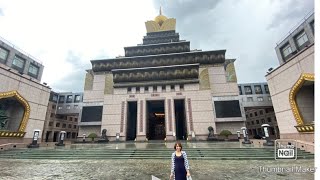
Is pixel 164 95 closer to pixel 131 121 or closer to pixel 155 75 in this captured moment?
pixel 155 75

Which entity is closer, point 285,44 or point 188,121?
point 188,121

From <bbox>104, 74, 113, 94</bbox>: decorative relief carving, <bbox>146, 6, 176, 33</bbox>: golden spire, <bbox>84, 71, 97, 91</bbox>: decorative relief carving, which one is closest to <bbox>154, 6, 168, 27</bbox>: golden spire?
<bbox>146, 6, 176, 33</bbox>: golden spire

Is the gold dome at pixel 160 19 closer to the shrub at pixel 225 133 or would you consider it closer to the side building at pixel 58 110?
the side building at pixel 58 110

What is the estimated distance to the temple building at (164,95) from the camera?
29469 millimetres

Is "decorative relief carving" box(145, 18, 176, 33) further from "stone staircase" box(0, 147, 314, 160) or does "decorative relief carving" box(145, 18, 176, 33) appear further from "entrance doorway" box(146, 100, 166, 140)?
"stone staircase" box(0, 147, 314, 160)

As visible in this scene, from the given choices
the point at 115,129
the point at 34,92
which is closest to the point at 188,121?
the point at 115,129

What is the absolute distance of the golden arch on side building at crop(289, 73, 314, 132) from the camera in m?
16.5

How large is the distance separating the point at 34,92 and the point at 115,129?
13794 mm

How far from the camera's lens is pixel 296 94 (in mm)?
18422

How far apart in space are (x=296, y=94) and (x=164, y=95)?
19.5 meters

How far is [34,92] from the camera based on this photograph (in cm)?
2300

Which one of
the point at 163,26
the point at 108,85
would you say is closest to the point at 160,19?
the point at 163,26

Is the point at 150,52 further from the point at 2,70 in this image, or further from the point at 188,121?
the point at 2,70

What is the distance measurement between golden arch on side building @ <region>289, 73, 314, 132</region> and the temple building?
10.9 metres
